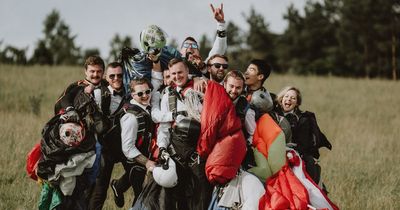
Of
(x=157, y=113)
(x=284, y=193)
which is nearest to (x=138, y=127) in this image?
(x=157, y=113)

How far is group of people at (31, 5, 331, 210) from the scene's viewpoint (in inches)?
178

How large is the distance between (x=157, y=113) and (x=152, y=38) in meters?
0.89

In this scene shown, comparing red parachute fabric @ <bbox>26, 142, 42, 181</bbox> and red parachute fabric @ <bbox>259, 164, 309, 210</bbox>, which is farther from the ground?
red parachute fabric @ <bbox>26, 142, 42, 181</bbox>

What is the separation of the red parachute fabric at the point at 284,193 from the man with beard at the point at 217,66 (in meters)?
1.28

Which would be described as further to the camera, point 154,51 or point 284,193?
point 154,51

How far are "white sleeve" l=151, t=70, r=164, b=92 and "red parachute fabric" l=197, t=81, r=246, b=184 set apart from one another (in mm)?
1061

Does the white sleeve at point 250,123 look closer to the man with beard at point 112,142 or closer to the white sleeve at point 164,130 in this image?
the white sleeve at point 164,130

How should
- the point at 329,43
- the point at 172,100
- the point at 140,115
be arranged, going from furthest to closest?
1. the point at 329,43
2. the point at 140,115
3. the point at 172,100

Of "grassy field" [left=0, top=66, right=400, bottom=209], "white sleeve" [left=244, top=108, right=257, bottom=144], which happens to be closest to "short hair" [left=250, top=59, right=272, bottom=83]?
"white sleeve" [left=244, top=108, right=257, bottom=144]

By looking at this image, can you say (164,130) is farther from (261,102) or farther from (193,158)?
(261,102)

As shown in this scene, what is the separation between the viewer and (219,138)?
455 cm

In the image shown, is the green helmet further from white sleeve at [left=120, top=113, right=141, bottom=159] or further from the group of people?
white sleeve at [left=120, top=113, right=141, bottom=159]

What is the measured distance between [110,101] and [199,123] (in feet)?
4.29

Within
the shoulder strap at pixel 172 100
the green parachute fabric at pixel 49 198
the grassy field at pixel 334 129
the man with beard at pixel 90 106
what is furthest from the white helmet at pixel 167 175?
the grassy field at pixel 334 129
